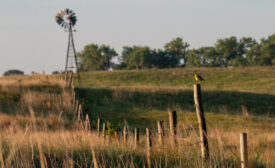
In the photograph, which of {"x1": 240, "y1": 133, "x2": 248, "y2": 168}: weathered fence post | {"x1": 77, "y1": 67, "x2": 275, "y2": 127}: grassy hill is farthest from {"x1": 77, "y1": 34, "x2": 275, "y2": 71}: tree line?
{"x1": 240, "y1": 133, "x2": 248, "y2": 168}: weathered fence post

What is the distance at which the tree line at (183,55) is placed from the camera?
8919cm

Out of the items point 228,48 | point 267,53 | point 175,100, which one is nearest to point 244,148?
point 175,100

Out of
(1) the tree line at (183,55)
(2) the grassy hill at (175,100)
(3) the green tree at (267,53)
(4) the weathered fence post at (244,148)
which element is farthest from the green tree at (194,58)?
(4) the weathered fence post at (244,148)

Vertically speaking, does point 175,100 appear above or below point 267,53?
below

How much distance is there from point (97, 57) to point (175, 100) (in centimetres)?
7638

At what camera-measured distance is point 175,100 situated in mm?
31109

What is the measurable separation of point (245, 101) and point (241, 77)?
22.6 metres

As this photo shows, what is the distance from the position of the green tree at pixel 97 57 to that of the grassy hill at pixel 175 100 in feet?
168

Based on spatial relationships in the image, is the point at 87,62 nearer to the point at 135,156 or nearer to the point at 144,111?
the point at 144,111

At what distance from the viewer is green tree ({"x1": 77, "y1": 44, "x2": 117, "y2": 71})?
4136 inches

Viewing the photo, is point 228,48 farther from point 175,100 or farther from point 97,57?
point 175,100

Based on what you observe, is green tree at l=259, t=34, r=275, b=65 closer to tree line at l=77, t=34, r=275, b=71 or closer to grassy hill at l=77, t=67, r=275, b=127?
tree line at l=77, t=34, r=275, b=71

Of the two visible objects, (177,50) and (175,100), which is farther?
(177,50)

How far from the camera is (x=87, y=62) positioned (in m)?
105
